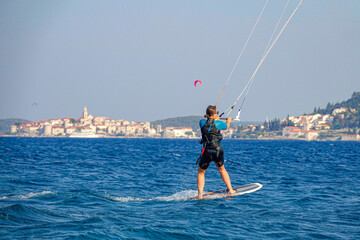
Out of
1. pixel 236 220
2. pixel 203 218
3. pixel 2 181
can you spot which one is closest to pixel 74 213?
pixel 203 218

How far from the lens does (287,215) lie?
32.3 feet

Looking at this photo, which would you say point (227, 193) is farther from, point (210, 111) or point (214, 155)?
point (210, 111)

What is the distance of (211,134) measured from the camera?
11375mm

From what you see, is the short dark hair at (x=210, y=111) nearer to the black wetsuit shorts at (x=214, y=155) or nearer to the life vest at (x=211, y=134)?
the life vest at (x=211, y=134)

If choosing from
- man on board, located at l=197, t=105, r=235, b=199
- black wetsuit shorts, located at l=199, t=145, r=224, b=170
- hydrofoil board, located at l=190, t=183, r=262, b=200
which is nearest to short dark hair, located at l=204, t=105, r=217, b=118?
man on board, located at l=197, t=105, r=235, b=199

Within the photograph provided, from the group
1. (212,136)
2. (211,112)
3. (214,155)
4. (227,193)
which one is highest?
(211,112)

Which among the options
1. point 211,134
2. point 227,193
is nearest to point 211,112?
point 211,134

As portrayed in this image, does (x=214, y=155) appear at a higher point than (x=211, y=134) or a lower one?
lower

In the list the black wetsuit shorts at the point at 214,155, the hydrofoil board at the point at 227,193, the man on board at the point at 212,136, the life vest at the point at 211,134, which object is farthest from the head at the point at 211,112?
the hydrofoil board at the point at 227,193

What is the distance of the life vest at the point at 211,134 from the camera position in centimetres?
1136

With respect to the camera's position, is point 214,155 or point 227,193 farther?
point 227,193

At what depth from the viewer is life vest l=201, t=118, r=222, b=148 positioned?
447 inches

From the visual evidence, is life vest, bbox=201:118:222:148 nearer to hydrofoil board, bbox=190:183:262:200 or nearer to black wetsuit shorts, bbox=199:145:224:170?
black wetsuit shorts, bbox=199:145:224:170

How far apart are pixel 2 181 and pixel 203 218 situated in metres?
10.4
